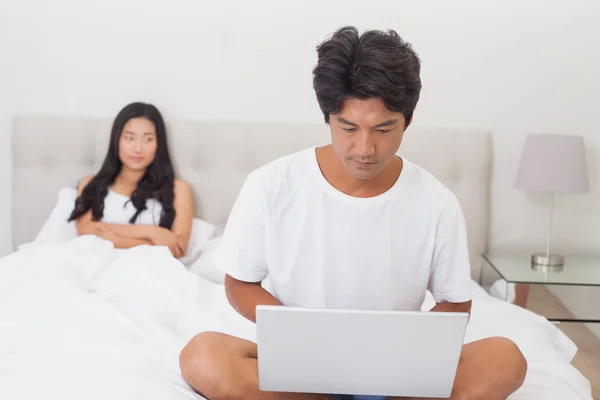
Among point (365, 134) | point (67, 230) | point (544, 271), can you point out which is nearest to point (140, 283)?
point (67, 230)

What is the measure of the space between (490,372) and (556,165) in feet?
4.33

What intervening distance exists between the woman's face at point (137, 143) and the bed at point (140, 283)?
0.35ft

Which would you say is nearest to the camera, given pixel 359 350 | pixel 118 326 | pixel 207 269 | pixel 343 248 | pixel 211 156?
pixel 359 350

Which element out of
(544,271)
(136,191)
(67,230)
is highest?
(136,191)

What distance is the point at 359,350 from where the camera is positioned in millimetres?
1026

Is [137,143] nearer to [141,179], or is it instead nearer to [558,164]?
[141,179]

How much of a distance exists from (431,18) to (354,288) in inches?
60.4

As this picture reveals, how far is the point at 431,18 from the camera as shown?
2518mm

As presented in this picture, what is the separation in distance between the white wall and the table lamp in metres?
0.22

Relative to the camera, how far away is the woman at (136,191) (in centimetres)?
231

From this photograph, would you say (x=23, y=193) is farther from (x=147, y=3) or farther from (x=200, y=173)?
(x=147, y=3)

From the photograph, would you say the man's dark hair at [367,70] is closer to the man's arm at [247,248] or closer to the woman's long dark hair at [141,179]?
the man's arm at [247,248]

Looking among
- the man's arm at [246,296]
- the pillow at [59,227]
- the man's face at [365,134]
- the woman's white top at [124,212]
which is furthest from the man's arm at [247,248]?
the pillow at [59,227]

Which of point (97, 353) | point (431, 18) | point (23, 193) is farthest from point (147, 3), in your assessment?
point (97, 353)
